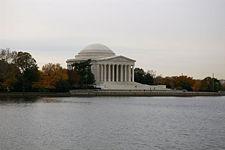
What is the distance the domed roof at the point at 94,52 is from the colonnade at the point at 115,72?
690cm

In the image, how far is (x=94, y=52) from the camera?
556 feet

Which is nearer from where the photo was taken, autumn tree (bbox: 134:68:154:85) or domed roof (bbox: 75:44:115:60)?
autumn tree (bbox: 134:68:154:85)

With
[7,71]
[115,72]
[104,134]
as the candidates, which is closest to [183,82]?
[115,72]

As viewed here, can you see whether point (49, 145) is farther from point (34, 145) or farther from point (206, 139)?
point (206, 139)

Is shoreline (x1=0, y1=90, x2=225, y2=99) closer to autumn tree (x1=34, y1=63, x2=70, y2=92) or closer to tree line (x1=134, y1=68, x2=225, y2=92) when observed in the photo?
autumn tree (x1=34, y1=63, x2=70, y2=92)

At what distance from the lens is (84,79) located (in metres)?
139

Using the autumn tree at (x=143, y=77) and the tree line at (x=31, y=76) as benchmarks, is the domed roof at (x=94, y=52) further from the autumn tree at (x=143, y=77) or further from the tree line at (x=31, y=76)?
the tree line at (x=31, y=76)

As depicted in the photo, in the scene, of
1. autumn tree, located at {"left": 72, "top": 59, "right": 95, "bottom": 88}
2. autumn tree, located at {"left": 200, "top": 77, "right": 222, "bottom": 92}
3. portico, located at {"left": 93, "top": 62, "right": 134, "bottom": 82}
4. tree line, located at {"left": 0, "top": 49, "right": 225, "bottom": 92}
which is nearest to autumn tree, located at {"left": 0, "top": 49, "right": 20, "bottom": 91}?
tree line, located at {"left": 0, "top": 49, "right": 225, "bottom": 92}

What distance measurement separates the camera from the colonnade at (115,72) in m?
159

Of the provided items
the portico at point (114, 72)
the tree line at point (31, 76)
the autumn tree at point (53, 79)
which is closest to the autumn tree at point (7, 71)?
the tree line at point (31, 76)

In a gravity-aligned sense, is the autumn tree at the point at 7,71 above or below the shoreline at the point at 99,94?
above

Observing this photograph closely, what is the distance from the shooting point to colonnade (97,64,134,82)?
158625 mm

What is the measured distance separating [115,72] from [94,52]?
12.5 metres

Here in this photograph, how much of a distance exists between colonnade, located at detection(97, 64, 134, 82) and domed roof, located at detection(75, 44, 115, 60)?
690 centimetres
